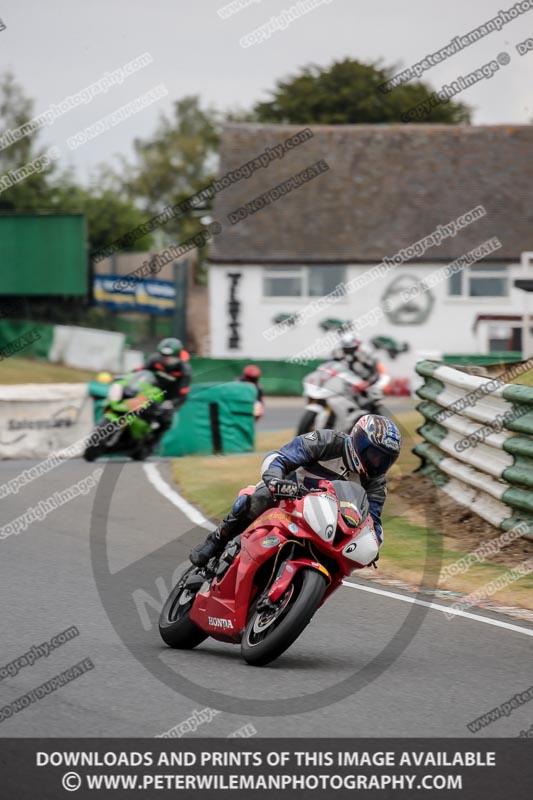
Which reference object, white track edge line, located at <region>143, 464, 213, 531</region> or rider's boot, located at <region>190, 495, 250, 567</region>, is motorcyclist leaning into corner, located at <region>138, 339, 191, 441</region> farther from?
rider's boot, located at <region>190, 495, 250, 567</region>

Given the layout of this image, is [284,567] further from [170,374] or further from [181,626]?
[170,374]

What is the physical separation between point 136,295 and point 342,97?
42.2 ft

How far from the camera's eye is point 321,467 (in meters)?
6.89

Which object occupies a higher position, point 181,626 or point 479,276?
point 479,276

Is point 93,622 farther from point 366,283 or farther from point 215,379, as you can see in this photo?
point 366,283

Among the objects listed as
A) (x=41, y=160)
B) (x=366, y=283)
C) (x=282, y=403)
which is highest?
(x=41, y=160)

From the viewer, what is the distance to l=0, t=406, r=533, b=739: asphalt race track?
5652 millimetres

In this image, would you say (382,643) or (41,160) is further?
(41,160)

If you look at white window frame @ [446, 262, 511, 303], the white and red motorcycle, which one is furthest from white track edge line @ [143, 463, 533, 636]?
white window frame @ [446, 262, 511, 303]

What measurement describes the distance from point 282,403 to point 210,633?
29.2 m

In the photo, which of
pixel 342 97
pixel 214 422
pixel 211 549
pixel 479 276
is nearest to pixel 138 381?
pixel 214 422

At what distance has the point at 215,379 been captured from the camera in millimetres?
34781

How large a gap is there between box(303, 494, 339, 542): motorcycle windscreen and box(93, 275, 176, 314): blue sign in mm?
46754

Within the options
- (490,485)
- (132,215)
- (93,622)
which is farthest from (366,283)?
(93,622)
